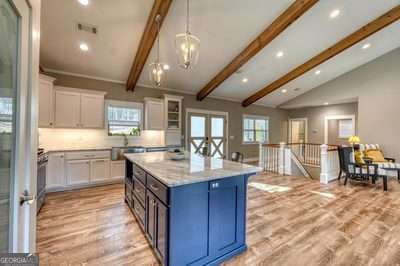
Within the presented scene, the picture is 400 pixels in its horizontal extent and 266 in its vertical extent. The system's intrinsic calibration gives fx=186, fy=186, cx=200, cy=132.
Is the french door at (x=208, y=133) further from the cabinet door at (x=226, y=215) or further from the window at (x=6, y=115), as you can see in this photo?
the window at (x=6, y=115)

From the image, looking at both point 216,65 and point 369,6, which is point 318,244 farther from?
point 369,6

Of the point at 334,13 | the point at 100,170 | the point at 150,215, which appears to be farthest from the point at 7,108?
the point at 334,13

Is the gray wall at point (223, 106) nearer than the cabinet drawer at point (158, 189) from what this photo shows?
No

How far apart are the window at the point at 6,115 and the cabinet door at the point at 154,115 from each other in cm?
432

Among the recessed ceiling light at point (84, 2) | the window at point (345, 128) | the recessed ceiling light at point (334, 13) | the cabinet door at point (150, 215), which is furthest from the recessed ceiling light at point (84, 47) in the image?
the window at point (345, 128)

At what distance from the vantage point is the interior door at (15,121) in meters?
0.90

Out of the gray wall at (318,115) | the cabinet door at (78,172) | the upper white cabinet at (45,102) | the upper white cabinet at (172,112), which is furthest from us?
the gray wall at (318,115)

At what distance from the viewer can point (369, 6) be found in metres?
3.87

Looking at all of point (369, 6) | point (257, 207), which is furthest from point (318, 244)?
point (369, 6)

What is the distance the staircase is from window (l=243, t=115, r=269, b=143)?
6.69 ft

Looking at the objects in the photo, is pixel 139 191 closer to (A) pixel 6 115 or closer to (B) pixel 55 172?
(A) pixel 6 115

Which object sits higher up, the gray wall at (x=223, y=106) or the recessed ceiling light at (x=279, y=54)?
the recessed ceiling light at (x=279, y=54)

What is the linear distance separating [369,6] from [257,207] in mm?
4729

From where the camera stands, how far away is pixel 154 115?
530cm
